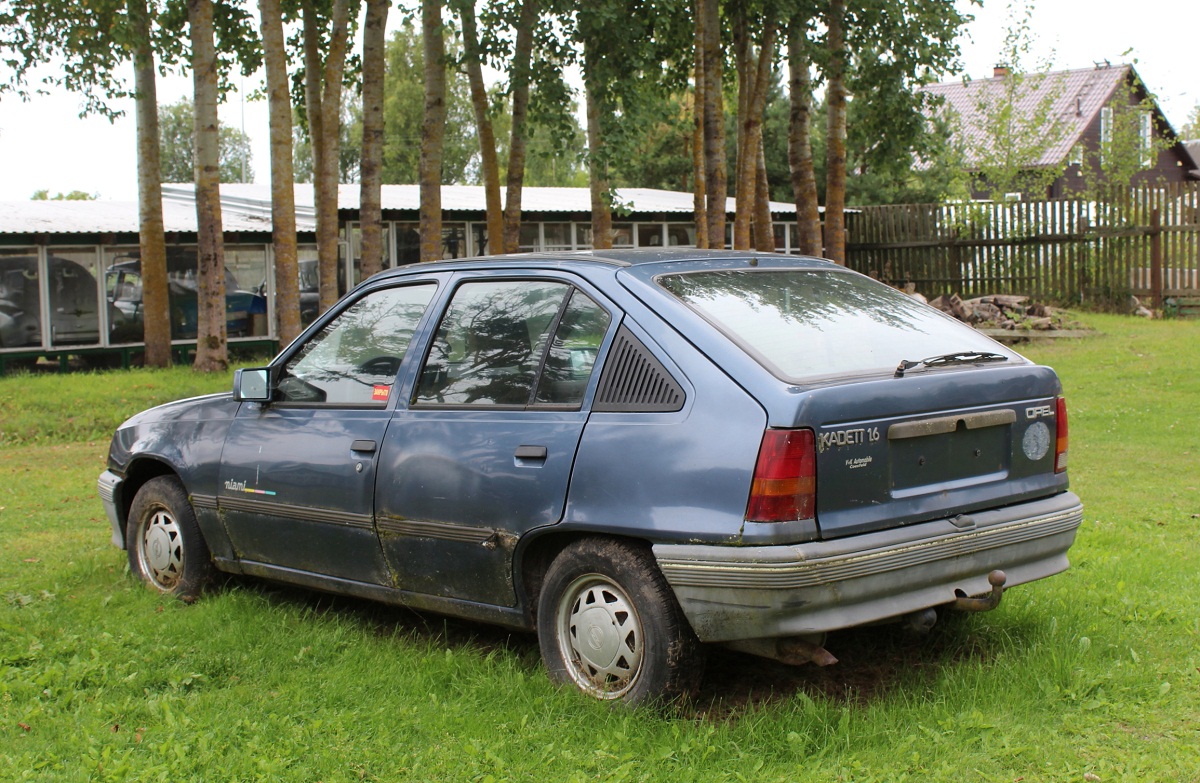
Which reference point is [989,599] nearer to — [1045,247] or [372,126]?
[372,126]

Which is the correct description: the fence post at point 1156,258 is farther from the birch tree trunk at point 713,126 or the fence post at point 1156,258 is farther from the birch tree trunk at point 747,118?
the birch tree trunk at point 713,126

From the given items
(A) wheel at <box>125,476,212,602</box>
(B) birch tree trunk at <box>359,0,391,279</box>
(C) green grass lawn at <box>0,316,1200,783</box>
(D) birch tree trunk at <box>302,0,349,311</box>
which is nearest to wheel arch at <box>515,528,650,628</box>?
(C) green grass lawn at <box>0,316,1200,783</box>

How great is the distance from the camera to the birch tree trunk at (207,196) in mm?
15414

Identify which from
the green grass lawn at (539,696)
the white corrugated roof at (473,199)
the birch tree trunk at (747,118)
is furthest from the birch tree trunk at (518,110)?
the green grass lawn at (539,696)

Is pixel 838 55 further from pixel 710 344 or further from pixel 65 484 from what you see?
pixel 710 344

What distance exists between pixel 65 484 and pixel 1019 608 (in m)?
8.38

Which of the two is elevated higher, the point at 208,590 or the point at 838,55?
the point at 838,55

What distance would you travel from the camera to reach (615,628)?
4.34 metres

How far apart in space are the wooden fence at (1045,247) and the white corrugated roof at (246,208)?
3.18 meters

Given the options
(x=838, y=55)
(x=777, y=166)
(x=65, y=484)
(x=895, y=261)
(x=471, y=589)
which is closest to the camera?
(x=471, y=589)

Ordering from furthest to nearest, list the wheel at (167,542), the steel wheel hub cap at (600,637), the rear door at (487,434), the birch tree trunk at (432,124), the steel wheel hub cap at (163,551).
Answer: the birch tree trunk at (432,124), the steel wheel hub cap at (163,551), the wheel at (167,542), the rear door at (487,434), the steel wheel hub cap at (600,637)

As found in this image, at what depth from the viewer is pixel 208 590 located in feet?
20.4

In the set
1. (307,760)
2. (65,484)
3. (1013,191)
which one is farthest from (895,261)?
(307,760)

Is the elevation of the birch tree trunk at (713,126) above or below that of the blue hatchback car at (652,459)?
above
